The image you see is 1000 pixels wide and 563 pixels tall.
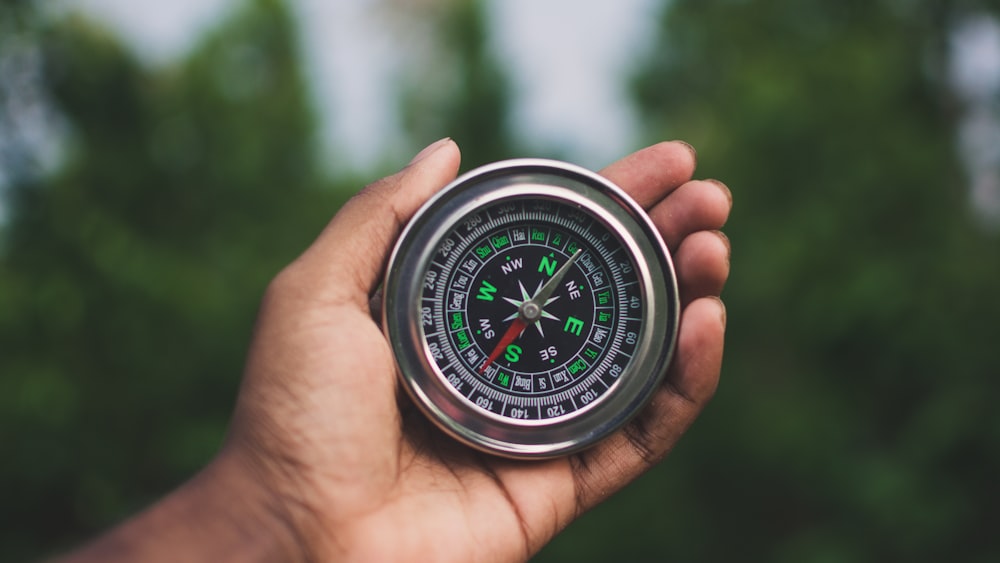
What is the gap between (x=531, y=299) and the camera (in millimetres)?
3527

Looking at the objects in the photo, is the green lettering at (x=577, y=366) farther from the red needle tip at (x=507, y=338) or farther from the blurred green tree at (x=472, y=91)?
the blurred green tree at (x=472, y=91)

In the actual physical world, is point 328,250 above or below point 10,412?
above

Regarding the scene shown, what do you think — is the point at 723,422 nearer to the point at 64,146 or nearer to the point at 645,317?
the point at 645,317

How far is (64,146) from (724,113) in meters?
10.9

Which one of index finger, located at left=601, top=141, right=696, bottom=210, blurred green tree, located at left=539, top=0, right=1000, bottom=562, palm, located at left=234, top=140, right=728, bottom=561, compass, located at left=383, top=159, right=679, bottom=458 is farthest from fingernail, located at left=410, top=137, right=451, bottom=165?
blurred green tree, located at left=539, top=0, right=1000, bottom=562

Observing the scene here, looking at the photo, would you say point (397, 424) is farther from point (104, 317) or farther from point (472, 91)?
point (472, 91)

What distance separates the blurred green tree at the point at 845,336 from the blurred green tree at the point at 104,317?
5148 mm

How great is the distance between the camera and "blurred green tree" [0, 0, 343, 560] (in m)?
8.84

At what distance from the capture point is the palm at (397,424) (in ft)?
10.5

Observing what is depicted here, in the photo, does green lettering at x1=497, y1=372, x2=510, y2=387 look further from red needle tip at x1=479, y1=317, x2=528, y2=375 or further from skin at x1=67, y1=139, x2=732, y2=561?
skin at x1=67, y1=139, x2=732, y2=561

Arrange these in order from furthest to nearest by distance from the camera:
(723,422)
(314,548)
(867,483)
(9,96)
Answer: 1. (723,422)
2. (9,96)
3. (867,483)
4. (314,548)

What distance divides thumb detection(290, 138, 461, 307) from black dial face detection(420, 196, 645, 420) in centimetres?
23

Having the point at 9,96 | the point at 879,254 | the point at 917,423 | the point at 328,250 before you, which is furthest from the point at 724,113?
the point at 328,250

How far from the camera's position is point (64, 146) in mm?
13023
